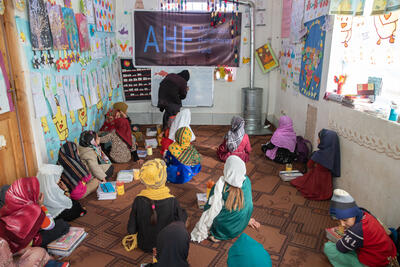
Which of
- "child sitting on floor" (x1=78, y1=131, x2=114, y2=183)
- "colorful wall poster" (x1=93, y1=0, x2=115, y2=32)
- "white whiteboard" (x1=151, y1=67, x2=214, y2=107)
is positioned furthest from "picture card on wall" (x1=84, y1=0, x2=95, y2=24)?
"child sitting on floor" (x1=78, y1=131, x2=114, y2=183)

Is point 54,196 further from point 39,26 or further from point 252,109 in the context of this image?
point 252,109

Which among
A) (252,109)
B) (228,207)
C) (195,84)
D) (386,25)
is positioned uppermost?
(386,25)

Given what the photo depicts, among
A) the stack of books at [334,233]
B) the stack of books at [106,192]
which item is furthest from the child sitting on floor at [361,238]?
the stack of books at [106,192]

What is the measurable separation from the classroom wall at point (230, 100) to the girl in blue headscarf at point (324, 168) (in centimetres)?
342

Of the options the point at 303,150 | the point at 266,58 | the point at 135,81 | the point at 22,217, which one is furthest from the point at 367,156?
the point at 135,81

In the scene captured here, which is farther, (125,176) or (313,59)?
(313,59)

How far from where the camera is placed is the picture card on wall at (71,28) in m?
4.14

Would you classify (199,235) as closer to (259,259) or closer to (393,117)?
(259,259)

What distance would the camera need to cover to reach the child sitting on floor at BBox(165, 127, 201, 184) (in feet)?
13.6

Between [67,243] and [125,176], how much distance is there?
5.25ft

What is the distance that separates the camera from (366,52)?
3.64 metres

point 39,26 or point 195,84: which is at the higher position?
point 39,26

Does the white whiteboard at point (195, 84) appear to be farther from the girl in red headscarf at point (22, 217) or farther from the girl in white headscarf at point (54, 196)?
the girl in red headscarf at point (22, 217)

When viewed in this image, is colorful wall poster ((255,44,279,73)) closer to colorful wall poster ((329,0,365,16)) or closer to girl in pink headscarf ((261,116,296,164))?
girl in pink headscarf ((261,116,296,164))
